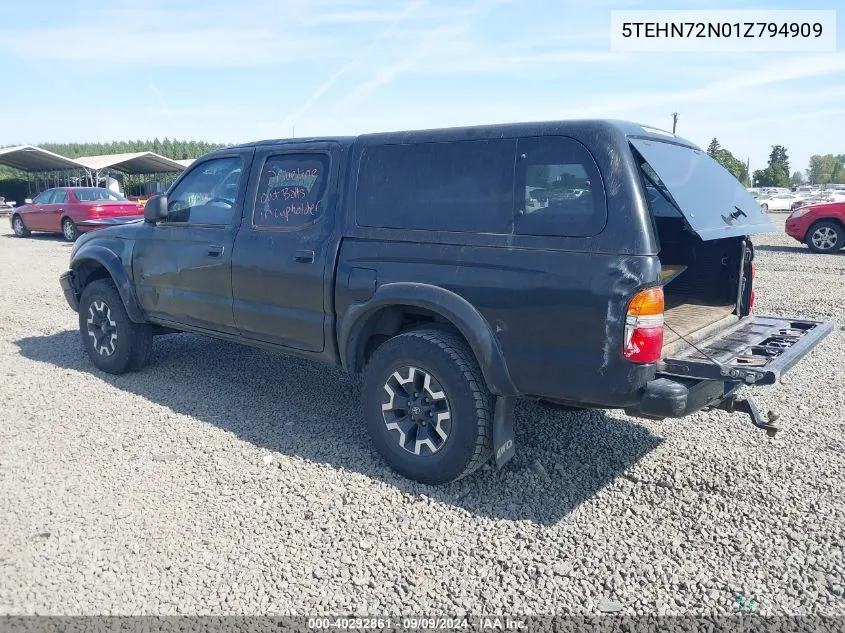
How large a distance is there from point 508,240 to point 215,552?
2094 mm

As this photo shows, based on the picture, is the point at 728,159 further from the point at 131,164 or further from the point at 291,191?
the point at 291,191

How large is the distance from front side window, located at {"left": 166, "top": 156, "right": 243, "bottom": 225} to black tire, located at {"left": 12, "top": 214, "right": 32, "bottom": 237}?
17.6 m

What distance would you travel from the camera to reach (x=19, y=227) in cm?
2055

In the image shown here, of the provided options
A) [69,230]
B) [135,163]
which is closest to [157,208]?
[69,230]

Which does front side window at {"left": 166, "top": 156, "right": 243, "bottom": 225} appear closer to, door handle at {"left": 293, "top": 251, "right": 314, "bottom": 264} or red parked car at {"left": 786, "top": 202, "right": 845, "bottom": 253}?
door handle at {"left": 293, "top": 251, "right": 314, "bottom": 264}

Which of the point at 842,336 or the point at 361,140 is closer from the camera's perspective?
the point at 361,140

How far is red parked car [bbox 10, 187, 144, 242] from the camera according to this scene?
17.3 meters

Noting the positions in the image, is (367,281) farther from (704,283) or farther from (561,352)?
(704,283)

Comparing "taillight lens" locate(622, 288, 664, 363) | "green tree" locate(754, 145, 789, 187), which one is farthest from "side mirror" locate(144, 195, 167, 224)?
"green tree" locate(754, 145, 789, 187)

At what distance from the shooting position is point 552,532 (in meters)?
3.36

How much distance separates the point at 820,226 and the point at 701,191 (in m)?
12.8

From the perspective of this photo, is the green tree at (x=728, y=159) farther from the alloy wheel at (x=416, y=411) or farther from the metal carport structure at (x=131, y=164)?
the alloy wheel at (x=416, y=411)

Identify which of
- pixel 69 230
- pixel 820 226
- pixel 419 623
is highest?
pixel 820 226

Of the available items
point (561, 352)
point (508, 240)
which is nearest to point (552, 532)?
point (561, 352)
